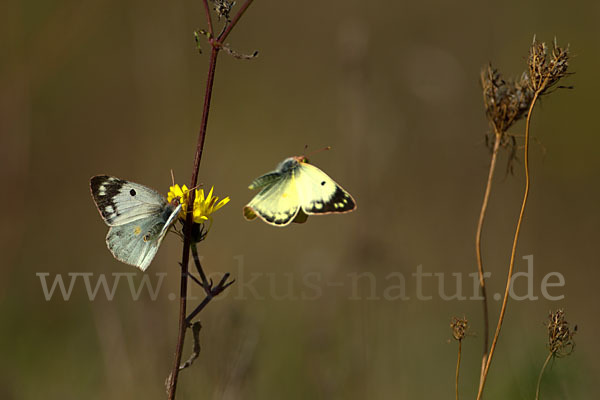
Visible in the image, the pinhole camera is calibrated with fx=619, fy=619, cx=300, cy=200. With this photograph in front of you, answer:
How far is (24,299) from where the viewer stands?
5.07 meters

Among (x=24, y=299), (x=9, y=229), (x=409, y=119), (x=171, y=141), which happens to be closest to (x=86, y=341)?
(x=24, y=299)

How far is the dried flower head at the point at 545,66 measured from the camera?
175cm

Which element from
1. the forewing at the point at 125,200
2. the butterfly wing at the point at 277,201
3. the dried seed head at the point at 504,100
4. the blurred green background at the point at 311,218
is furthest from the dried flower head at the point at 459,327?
the forewing at the point at 125,200

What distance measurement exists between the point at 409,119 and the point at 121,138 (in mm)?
4509

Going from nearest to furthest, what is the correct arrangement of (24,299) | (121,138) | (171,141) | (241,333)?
(241,333) → (24,299) → (171,141) → (121,138)

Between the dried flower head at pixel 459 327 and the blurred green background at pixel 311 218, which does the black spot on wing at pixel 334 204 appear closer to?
the dried flower head at pixel 459 327

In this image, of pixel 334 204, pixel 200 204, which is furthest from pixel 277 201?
pixel 200 204

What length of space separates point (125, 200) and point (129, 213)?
0.04 meters

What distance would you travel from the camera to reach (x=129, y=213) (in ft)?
6.08

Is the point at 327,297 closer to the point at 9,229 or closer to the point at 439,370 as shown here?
the point at 439,370

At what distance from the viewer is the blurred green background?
3.29 m

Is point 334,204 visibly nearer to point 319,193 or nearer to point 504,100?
point 319,193

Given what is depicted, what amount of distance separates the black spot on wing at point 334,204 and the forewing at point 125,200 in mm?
451

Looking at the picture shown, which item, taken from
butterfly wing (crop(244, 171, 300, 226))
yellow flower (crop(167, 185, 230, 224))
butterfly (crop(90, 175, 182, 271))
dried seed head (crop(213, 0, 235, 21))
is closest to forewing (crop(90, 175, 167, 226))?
butterfly (crop(90, 175, 182, 271))
